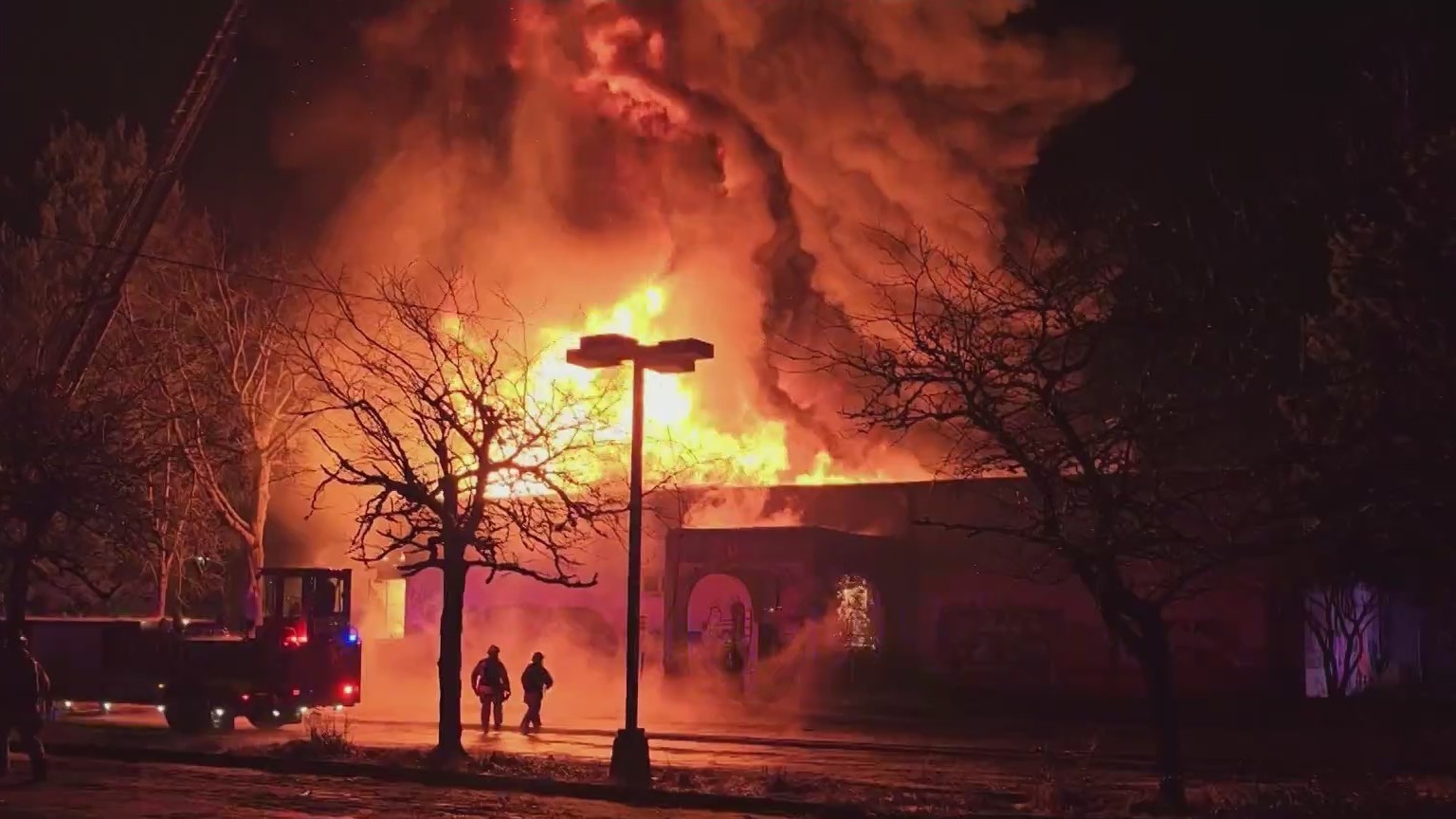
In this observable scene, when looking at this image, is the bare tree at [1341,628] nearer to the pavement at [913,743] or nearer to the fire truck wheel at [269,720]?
the pavement at [913,743]

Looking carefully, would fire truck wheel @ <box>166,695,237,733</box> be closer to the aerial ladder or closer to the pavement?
the pavement

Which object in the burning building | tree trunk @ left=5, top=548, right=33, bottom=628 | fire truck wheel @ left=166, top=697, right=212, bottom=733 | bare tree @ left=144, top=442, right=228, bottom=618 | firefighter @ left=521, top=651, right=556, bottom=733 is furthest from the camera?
bare tree @ left=144, top=442, right=228, bottom=618

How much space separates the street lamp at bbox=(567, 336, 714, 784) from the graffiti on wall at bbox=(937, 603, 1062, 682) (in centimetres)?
1548

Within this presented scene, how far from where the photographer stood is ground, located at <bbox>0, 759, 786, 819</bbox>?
14492mm

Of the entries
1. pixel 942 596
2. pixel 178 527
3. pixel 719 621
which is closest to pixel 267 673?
pixel 719 621

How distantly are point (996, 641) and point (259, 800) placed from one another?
19965mm

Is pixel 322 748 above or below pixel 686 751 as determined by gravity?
above

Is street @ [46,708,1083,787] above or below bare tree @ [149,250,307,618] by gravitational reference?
below

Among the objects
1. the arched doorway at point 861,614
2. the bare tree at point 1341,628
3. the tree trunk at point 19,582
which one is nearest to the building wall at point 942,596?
the arched doorway at point 861,614

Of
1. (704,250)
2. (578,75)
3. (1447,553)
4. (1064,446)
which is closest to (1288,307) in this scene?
(1447,553)

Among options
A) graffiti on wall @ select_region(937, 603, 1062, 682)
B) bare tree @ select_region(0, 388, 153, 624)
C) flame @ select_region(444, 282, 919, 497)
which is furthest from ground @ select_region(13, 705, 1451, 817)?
flame @ select_region(444, 282, 919, 497)

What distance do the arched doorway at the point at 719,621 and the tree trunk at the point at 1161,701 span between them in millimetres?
18727

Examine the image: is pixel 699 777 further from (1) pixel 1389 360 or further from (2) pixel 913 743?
(1) pixel 1389 360

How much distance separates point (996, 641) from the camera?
3250cm
